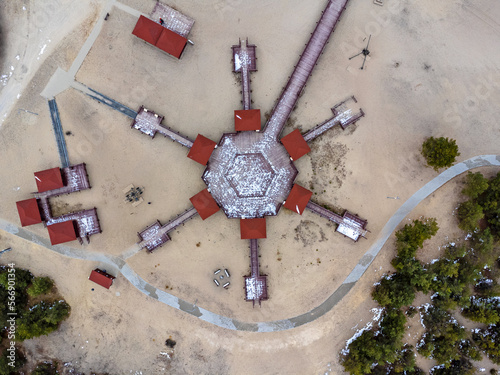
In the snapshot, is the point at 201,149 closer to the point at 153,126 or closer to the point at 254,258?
the point at 153,126

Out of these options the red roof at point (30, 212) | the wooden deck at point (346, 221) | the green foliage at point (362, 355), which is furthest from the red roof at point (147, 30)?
the green foliage at point (362, 355)

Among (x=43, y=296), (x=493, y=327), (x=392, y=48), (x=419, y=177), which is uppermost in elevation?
(x=392, y=48)

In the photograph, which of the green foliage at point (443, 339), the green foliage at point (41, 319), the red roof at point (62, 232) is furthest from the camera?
the green foliage at point (443, 339)

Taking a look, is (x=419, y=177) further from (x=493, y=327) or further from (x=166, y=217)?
(x=166, y=217)

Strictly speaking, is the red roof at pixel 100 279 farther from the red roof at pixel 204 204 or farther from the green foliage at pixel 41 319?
the red roof at pixel 204 204

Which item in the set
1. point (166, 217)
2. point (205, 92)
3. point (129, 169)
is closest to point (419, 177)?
point (205, 92)

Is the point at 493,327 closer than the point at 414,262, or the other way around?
the point at 414,262
